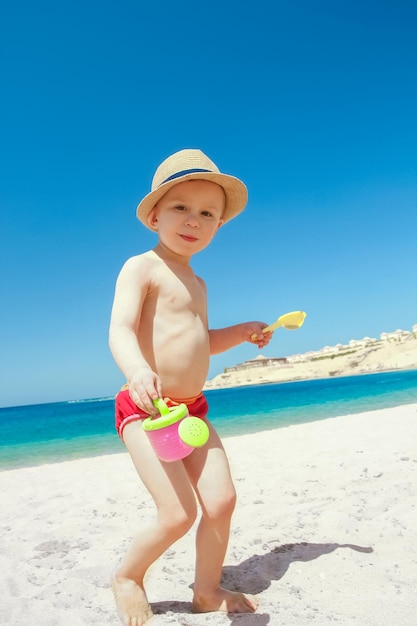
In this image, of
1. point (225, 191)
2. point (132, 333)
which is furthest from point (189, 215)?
point (132, 333)

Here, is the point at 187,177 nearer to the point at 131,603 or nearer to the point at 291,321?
the point at 291,321

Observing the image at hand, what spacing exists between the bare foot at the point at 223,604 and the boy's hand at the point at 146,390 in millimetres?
956

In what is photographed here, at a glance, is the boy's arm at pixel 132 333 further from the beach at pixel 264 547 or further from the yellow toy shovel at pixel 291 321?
the beach at pixel 264 547

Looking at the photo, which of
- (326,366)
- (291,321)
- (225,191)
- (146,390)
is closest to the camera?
(146,390)

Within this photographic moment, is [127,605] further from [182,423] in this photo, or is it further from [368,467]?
[368,467]

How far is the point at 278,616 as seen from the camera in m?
2.02

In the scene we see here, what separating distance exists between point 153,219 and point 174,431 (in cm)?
111

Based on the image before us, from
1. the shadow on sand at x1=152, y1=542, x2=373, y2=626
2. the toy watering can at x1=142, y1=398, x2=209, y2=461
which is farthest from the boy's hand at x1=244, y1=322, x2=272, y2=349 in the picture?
the shadow on sand at x1=152, y1=542, x2=373, y2=626

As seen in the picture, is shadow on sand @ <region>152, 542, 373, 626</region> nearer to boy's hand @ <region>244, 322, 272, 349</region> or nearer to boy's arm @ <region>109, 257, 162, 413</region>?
boy's arm @ <region>109, 257, 162, 413</region>

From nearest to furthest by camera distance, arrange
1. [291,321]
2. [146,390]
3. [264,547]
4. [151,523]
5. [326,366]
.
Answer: [146,390], [151,523], [291,321], [264,547], [326,366]

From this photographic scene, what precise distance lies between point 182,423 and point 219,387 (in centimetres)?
6960

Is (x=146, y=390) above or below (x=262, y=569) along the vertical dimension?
above

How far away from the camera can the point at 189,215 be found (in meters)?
2.23

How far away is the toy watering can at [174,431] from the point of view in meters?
1.65
